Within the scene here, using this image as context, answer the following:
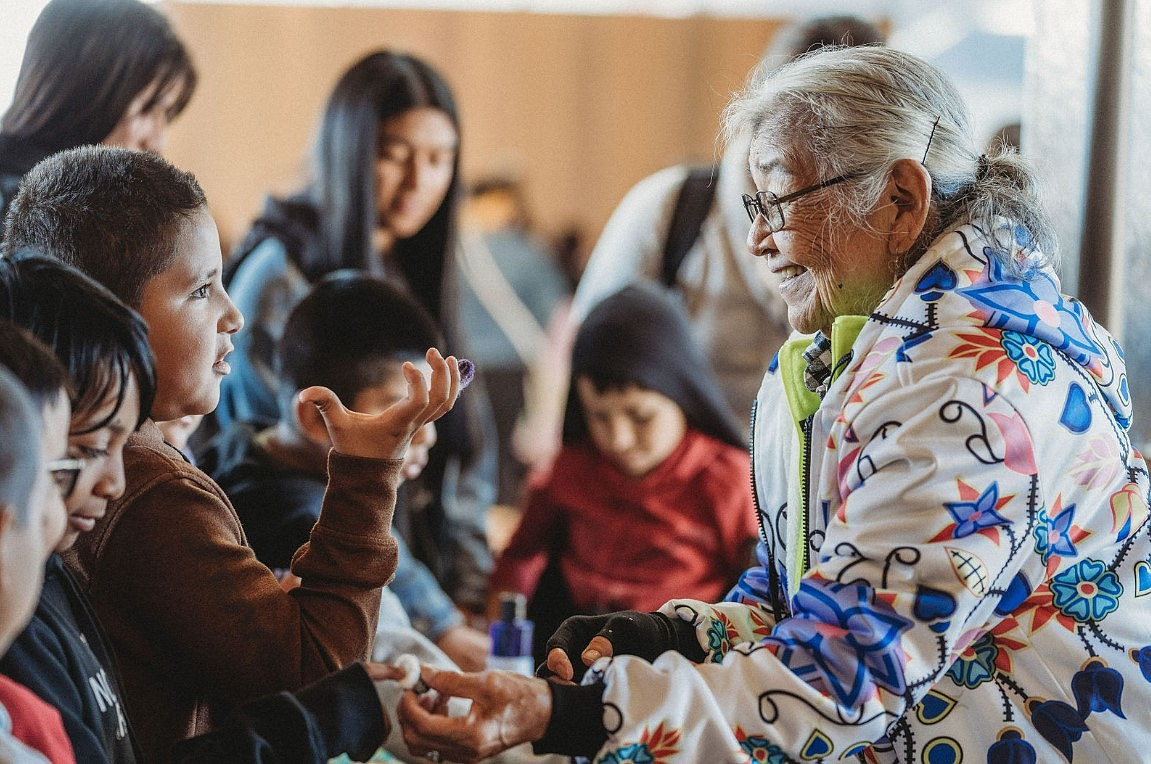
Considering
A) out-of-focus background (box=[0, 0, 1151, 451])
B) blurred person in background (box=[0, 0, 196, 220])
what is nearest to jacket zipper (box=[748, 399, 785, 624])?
blurred person in background (box=[0, 0, 196, 220])

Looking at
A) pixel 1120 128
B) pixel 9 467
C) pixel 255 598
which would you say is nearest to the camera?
pixel 9 467

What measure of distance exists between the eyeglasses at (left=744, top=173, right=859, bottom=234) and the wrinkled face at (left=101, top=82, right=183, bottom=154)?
1152mm

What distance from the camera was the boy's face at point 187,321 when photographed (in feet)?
4.09

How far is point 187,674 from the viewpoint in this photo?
1.19 meters

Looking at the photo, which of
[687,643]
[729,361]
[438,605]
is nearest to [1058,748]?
[687,643]

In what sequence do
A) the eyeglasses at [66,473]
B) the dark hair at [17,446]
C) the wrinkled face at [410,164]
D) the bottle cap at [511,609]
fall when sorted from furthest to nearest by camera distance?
1. the wrinkled face at [410,164]
2. the bottle cap at [511,609]
3. the eyeglasses at [66,473]
4. the dark hair at [17,446]

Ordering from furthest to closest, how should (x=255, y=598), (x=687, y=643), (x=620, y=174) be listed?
(x=620, y=174), (x=687, y=643), (x=255, y=598)

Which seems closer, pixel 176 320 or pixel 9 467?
pixel 9 467

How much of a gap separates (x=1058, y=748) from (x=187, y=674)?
86 cm

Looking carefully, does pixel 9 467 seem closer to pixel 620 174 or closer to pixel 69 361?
pixel 69 361

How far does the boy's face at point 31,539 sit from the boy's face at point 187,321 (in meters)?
0.29

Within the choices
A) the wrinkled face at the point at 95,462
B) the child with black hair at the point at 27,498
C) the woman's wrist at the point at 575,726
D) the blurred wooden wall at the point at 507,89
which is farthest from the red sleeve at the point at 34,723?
the blurred wooden wall at the point at 507,89

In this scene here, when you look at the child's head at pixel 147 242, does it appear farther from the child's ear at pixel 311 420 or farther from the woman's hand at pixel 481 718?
the woman's hand at pixel 481 718

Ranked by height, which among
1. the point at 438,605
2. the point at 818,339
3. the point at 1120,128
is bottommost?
the point at 438,605
